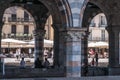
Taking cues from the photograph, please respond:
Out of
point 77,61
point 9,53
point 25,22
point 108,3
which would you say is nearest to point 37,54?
point 108,3

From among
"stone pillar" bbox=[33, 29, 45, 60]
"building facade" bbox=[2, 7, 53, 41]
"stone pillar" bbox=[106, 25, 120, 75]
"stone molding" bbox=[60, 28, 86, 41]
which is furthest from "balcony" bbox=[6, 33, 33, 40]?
"stone molding" bbox=[60, 28, 86, 41]

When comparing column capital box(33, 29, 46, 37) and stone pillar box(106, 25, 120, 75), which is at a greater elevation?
column capital box(33, 29, 46, 37)

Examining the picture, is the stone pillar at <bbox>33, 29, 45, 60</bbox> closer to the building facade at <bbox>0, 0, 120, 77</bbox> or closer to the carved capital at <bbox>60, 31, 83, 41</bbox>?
the building facade at <bbox>0, 0, 120, 77</bbox>

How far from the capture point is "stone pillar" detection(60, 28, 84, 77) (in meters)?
19.7

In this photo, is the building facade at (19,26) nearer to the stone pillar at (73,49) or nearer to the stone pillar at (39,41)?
the stone pillar at (39,41)

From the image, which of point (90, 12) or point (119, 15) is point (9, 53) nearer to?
point (90, 12)

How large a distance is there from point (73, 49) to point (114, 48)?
20.1 ft

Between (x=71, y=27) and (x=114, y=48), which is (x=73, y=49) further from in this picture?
(x=114, y=48)

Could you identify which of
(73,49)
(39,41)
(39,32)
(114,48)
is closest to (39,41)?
(39,41)

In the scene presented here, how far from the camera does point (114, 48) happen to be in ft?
83.2

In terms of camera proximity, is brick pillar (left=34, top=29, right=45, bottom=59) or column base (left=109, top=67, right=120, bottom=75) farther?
brick pillar (left=34, top=29, right=45, bottom=59)

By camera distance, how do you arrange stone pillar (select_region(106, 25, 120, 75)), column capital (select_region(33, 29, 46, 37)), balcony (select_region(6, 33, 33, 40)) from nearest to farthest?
stone pillar (select_region(106, 25, 120, 75))
column capital (select_region(33, 29, 46, 37))
balcony (select_region(6, 33, 33, 40))

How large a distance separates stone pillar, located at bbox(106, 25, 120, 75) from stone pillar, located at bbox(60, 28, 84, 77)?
18.8 feet

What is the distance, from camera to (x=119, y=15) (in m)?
24.8
